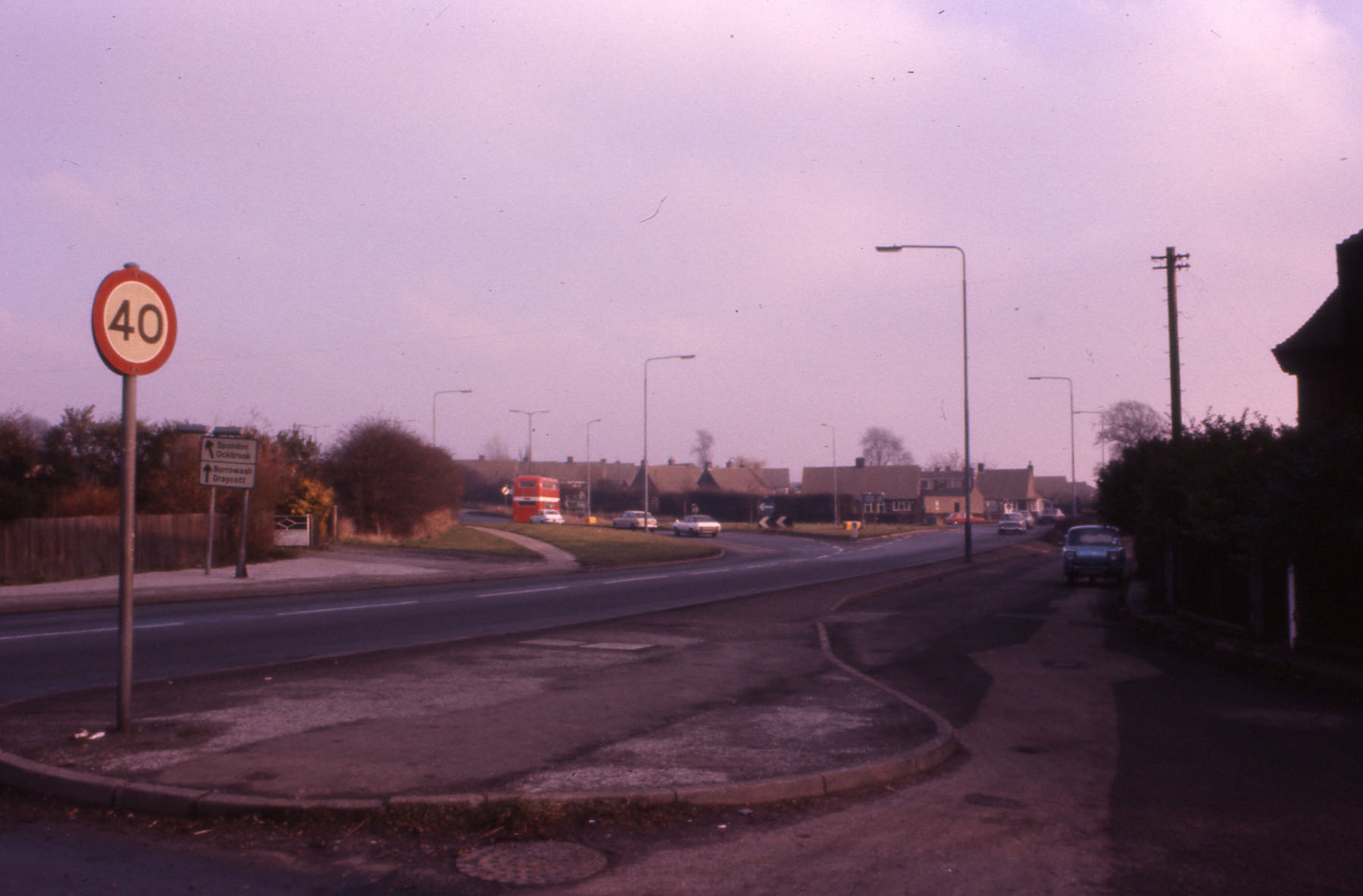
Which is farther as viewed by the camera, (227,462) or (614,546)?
(614,546)

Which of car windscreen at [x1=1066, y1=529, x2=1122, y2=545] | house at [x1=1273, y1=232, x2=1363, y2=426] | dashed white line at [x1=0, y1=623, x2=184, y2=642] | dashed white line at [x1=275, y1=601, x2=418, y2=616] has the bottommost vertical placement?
dashed white line at [x1=275, y1=601, x2=418, y2=616]

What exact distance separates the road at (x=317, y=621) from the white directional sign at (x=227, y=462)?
3249mm

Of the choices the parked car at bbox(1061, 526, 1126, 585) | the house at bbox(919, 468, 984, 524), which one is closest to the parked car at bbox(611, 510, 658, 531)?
Result: the parked car at bbox(1061, 526, 1126, 585)

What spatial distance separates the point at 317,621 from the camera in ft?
53.7

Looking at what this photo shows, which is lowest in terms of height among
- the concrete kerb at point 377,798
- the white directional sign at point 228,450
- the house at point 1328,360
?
the concrete kerb at point 377,798

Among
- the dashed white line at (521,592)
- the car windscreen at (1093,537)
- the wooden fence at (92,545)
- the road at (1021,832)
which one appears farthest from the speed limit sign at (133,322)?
the car windscreen at (1093,537)

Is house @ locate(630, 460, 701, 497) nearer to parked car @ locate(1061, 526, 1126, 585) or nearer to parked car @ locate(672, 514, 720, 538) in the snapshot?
parked car @ locate(672, 514, 720, 538)

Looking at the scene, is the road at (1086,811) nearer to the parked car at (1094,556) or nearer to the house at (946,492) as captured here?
the parked car at (1094,556)

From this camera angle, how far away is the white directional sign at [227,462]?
75.2 feet

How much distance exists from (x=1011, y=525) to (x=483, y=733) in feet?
247

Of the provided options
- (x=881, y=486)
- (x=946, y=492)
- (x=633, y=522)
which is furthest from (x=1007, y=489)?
(x=633, y=522)

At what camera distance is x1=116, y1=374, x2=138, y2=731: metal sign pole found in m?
6.83

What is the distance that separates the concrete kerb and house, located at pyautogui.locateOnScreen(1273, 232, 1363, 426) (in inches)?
747

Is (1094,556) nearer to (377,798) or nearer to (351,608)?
(351,608)
